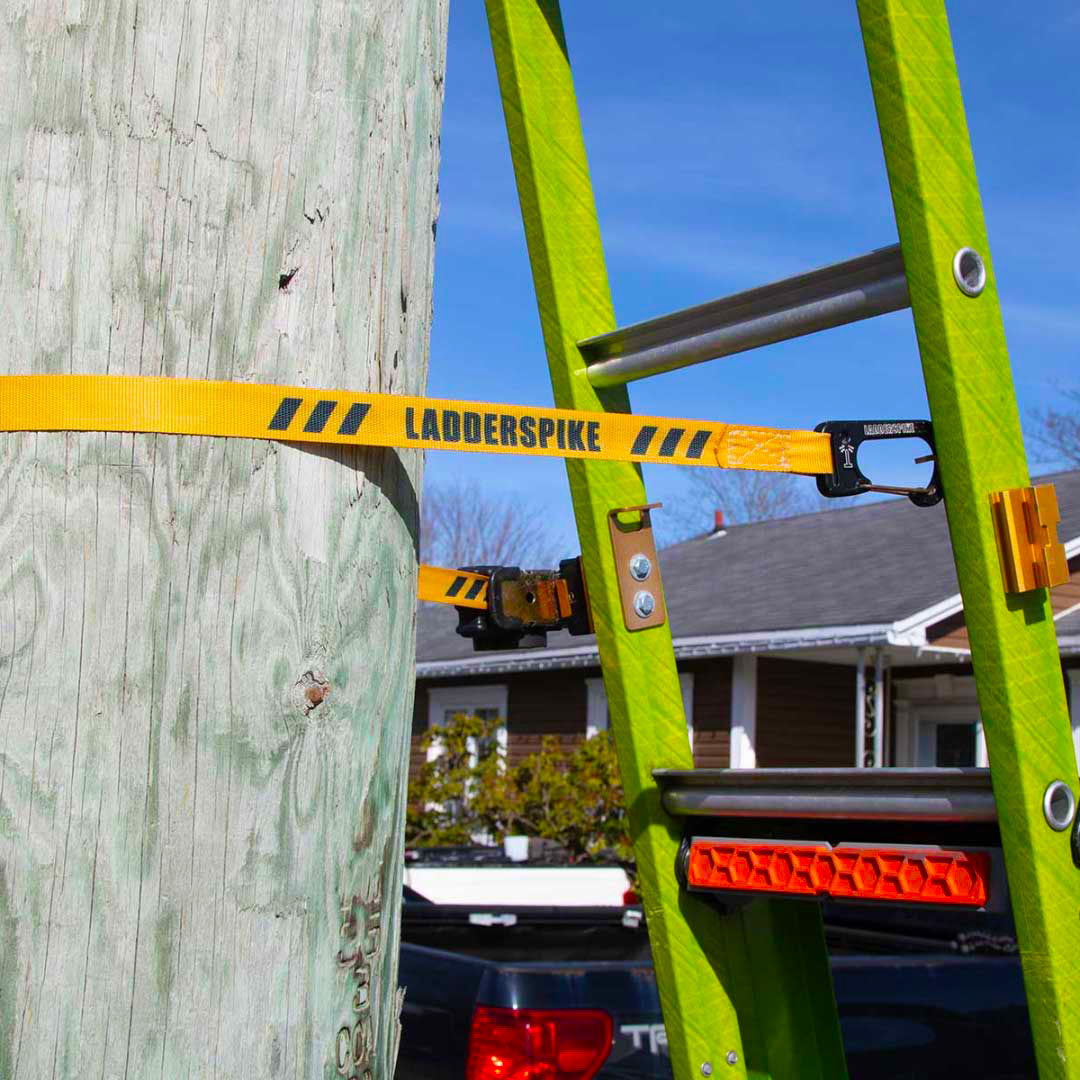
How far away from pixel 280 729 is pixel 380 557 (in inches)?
8.8

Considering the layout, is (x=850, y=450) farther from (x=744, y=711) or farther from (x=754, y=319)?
(x=744, y=711)

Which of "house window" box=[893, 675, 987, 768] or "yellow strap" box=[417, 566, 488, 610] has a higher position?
"house window" box=[893, 675, 987, 768]

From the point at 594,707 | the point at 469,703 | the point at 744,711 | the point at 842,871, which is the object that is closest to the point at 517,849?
the point at 744,711

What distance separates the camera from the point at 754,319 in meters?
1.95

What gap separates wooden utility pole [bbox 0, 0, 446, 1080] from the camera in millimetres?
1377

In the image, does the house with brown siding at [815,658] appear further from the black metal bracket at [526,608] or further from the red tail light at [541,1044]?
the black metal bracket at [526,608]

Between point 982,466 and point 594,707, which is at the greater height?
point 594,707

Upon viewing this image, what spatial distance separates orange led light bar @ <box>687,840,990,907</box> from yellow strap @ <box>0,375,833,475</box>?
0.48 metres

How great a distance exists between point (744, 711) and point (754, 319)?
50.4 feet

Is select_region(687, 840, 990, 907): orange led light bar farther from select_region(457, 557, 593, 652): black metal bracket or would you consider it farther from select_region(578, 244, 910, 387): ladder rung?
select_region(578, 244, 910, 387): ladder rung

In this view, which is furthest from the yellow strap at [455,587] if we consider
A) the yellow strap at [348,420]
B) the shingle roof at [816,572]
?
the shingle roof at [816,572]

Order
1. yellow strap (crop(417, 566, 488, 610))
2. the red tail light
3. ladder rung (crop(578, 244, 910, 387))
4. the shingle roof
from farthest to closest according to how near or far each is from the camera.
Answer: the shingle roof, the red tail light, yellow strap (crop(417, 566, 488, 610)), ladder rung (crop(578, 244, 910, 387))

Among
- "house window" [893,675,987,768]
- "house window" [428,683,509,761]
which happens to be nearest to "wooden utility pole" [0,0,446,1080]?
"house window" [893,675,987,768]

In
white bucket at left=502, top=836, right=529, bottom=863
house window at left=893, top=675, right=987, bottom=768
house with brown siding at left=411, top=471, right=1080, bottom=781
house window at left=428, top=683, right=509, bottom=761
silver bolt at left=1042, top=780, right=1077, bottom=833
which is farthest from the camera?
house window at left=428, top=683, right=509, bottom=761
